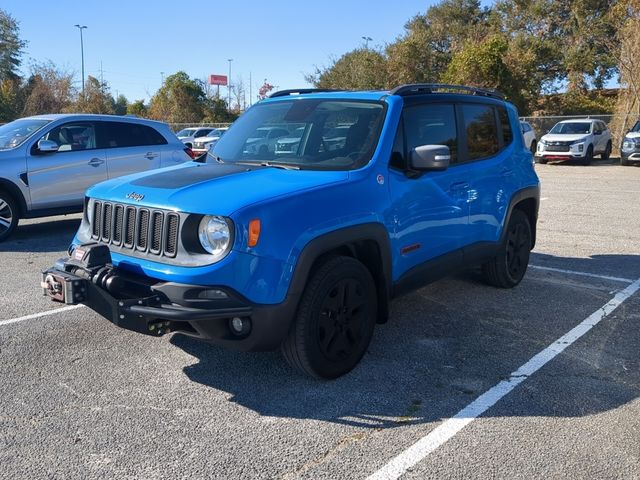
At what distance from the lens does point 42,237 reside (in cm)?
893

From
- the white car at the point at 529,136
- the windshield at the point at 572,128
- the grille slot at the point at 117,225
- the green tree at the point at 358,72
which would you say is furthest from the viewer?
the green tree at the point at 358,72

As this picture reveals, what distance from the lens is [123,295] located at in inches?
144

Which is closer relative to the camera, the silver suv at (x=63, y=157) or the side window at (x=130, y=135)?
the silver suv at (x=63, y=157)

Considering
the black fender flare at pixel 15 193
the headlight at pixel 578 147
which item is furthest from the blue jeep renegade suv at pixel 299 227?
the headlight at pixel 578 147

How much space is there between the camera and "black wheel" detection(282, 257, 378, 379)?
3.71m

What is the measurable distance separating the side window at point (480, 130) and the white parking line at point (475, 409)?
170cm

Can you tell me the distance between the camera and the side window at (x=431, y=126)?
4699 millimetres

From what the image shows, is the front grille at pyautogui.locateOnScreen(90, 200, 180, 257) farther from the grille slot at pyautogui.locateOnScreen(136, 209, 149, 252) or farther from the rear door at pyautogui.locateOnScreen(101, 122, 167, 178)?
the rear door at pyautogui.locateOnScreen(101, 122, 167, 178)

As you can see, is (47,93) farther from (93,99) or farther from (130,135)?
(130,135)

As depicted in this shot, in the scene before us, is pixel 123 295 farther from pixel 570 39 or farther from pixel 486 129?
pixel 570 39

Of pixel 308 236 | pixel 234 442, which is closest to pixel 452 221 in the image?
pixel 308 236

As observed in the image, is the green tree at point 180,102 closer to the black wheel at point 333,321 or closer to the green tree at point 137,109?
the green tree at point 137,109

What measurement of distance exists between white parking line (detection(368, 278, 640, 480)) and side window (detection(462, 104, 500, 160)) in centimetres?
170

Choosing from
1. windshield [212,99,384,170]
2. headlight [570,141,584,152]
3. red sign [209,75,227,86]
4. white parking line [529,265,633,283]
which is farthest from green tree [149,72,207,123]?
windshield [212,99,384,170]
